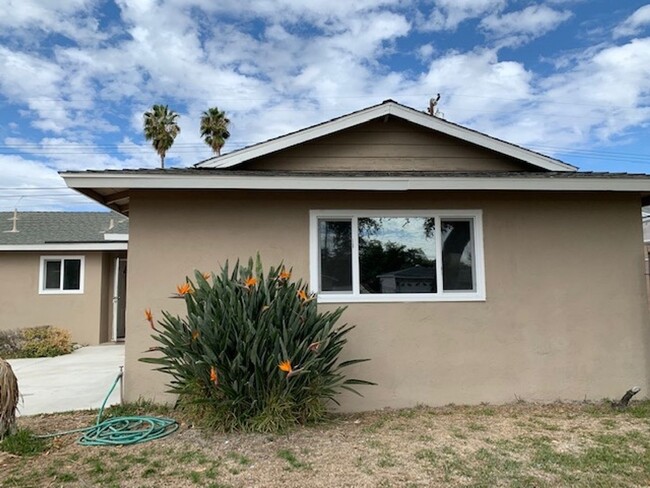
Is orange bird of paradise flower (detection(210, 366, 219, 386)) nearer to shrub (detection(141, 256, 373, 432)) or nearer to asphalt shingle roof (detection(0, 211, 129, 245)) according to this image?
shrub (detection(141, 256, 373, 432))

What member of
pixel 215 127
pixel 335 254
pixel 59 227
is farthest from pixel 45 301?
pixel 215 127

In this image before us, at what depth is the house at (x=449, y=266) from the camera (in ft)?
19.4

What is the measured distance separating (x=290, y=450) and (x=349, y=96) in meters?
19.8

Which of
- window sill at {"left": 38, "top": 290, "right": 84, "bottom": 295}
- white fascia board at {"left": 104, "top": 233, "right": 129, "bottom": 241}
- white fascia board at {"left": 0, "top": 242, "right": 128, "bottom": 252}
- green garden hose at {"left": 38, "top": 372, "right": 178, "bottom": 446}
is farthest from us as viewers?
window sill at {"left": 38, "top": 290, "right": 84, "bottom": 295}

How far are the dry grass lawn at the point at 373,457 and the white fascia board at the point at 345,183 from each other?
276 centimetres

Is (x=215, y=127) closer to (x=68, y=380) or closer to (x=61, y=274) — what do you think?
(x=61, y=274)

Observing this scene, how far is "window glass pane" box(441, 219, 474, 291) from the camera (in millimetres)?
6160

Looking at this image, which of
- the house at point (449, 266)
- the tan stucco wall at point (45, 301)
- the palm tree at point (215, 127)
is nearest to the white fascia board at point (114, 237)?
the tan stucco wall at point (45, 301)

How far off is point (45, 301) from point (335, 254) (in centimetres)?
982

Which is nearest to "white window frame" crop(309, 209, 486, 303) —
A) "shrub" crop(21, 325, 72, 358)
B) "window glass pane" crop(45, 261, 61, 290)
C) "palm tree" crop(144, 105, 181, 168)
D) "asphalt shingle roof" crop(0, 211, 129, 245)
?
"shrub" crop(21, 325, 72, 358)

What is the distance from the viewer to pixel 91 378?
25.4 ft

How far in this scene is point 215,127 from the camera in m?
26.9

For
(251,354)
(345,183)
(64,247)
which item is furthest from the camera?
(64,247)

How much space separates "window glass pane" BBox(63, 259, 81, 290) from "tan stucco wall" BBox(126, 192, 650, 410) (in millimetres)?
7765
